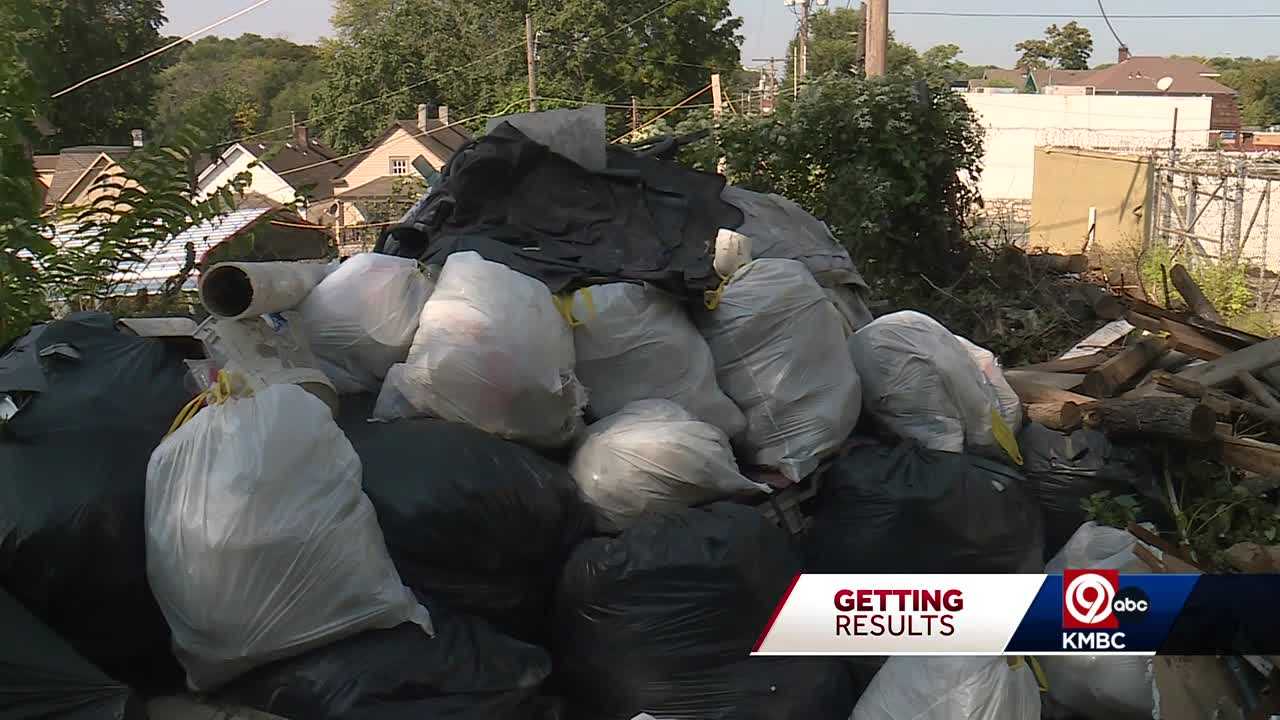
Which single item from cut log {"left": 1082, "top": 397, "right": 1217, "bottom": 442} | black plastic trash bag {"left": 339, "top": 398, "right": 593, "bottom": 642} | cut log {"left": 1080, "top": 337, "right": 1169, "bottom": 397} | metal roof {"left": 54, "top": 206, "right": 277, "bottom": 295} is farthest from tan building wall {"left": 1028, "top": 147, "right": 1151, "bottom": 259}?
black plastic trash bag {"left": 339, "top": 398, "right": 593, "bottom": 642}

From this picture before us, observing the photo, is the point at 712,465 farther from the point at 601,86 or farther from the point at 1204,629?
the point at 601,86

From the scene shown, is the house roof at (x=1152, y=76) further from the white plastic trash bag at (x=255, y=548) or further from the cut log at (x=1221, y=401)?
the white plastic trash bag at (x=255, y=548)

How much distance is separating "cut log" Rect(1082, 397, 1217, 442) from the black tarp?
1.33 m

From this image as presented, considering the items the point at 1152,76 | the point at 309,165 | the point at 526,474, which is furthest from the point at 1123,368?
the point at 1152,76

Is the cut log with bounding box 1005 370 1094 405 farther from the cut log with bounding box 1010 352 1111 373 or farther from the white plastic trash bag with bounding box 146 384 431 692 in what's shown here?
the white plastic trash bag with bounding box 146 384 431 692

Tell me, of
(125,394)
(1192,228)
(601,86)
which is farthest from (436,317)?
(601,86)

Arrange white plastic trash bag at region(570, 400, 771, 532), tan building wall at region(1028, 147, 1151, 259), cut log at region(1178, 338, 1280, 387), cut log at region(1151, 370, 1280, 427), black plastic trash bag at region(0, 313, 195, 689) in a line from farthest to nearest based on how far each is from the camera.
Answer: tan building wall at region(1028, 147, 1151, 259) → cut log at region(1178, 338, 1280, 387) → cut log at region(1151, 370, 1280, 427) → white plastic trash bag at region(570, 400, 771, 532) → black plastic trash bag at region(0, 313, 195, 689)

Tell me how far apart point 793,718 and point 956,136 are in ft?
17.5

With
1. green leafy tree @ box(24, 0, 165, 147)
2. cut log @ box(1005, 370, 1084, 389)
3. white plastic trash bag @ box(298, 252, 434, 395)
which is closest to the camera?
white plastic trash bag @ box(298, 252, 434, 395)

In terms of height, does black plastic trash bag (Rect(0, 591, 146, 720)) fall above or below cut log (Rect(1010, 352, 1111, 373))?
above

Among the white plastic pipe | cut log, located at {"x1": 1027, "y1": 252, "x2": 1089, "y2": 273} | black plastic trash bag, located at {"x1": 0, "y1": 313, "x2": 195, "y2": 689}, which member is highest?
the white plastic pipe

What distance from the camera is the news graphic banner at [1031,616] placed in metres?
2.27

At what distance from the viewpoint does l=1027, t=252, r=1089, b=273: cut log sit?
249 inches

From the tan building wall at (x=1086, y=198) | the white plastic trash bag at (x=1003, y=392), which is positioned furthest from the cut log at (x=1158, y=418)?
the tan building wall at (x=1086, y=198)
